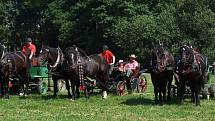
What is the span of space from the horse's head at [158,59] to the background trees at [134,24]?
2968cm

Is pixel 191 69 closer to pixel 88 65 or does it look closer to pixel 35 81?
pixel 88 65

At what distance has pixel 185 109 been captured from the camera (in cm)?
1541

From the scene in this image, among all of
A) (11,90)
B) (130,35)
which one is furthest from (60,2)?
(11,90)

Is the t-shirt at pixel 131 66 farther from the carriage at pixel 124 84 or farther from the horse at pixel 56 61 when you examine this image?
the horse at pixel 56 61

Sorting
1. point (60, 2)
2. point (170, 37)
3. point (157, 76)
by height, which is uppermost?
point (60, 2)

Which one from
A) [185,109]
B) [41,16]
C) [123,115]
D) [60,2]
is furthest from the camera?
[41,16]

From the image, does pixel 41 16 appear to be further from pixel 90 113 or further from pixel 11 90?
pixel 90 113

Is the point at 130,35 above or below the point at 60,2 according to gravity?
below

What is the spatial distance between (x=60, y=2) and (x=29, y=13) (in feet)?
57.5

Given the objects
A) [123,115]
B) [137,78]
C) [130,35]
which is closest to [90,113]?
[123,115]

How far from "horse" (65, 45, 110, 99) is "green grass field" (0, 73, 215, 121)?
112 centimetres

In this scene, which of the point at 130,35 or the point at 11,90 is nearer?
the point at 11,90

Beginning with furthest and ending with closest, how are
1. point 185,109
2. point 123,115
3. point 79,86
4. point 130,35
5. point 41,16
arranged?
point 41,16 < point 130,35 < point 79,86 < point 185,109 < point 123,115

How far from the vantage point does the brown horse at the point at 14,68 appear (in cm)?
1934
